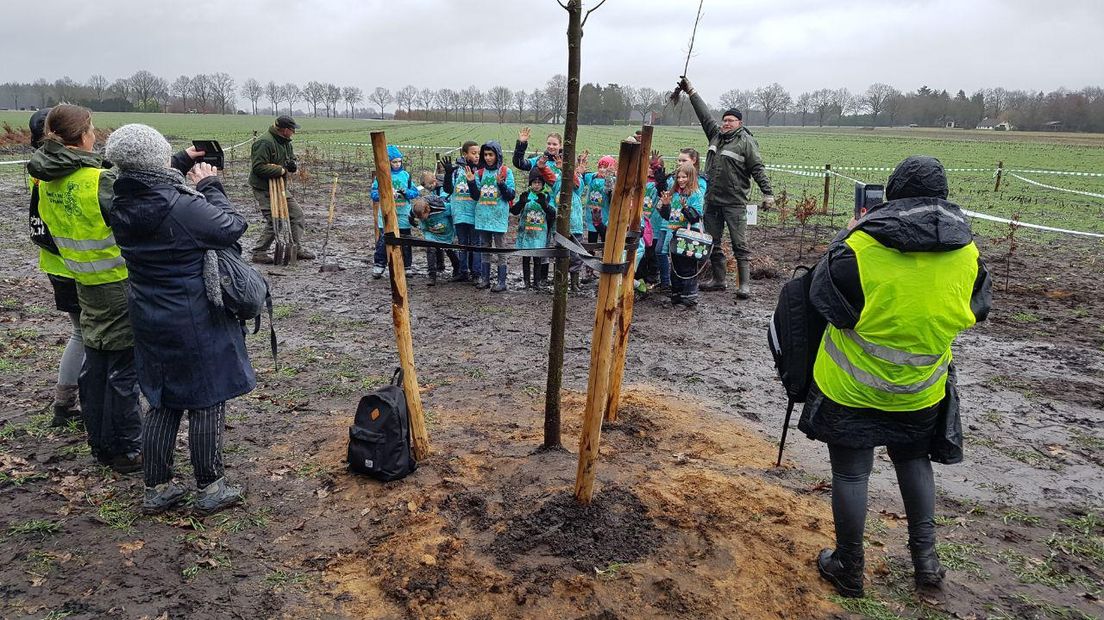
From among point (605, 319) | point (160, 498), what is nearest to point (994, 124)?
point (605, 319)

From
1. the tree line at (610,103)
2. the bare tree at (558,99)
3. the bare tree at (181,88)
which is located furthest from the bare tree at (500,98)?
the bare tree at (558,99)

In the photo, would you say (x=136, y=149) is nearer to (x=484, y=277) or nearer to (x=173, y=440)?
(x=173, y=440)

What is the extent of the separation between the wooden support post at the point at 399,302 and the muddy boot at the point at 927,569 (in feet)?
9.02

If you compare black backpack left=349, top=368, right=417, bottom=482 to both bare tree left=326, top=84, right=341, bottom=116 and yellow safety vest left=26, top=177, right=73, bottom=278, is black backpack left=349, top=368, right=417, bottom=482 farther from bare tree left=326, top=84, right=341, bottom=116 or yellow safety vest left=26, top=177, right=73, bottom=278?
bare tree left=326, top=84, right=341, bottom=116

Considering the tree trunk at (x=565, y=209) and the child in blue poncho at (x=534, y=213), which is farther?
the child in blue poncho at (x=534, y=213)

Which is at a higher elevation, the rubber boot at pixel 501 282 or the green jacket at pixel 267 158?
the green jacket at pixel 267 158

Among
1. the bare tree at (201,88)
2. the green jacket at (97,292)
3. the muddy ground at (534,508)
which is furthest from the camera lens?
the bare tree at (201,88)

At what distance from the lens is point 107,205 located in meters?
3.97

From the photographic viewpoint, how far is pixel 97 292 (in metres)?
4.09

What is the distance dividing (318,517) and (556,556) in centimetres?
139

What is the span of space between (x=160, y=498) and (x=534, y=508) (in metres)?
2.05

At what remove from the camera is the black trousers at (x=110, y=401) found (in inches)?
167

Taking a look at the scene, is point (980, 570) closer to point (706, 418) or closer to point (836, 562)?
point (836, 562)

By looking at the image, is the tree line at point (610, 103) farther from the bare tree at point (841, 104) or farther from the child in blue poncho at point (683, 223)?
the child in blue poncho at point (683, 223)
